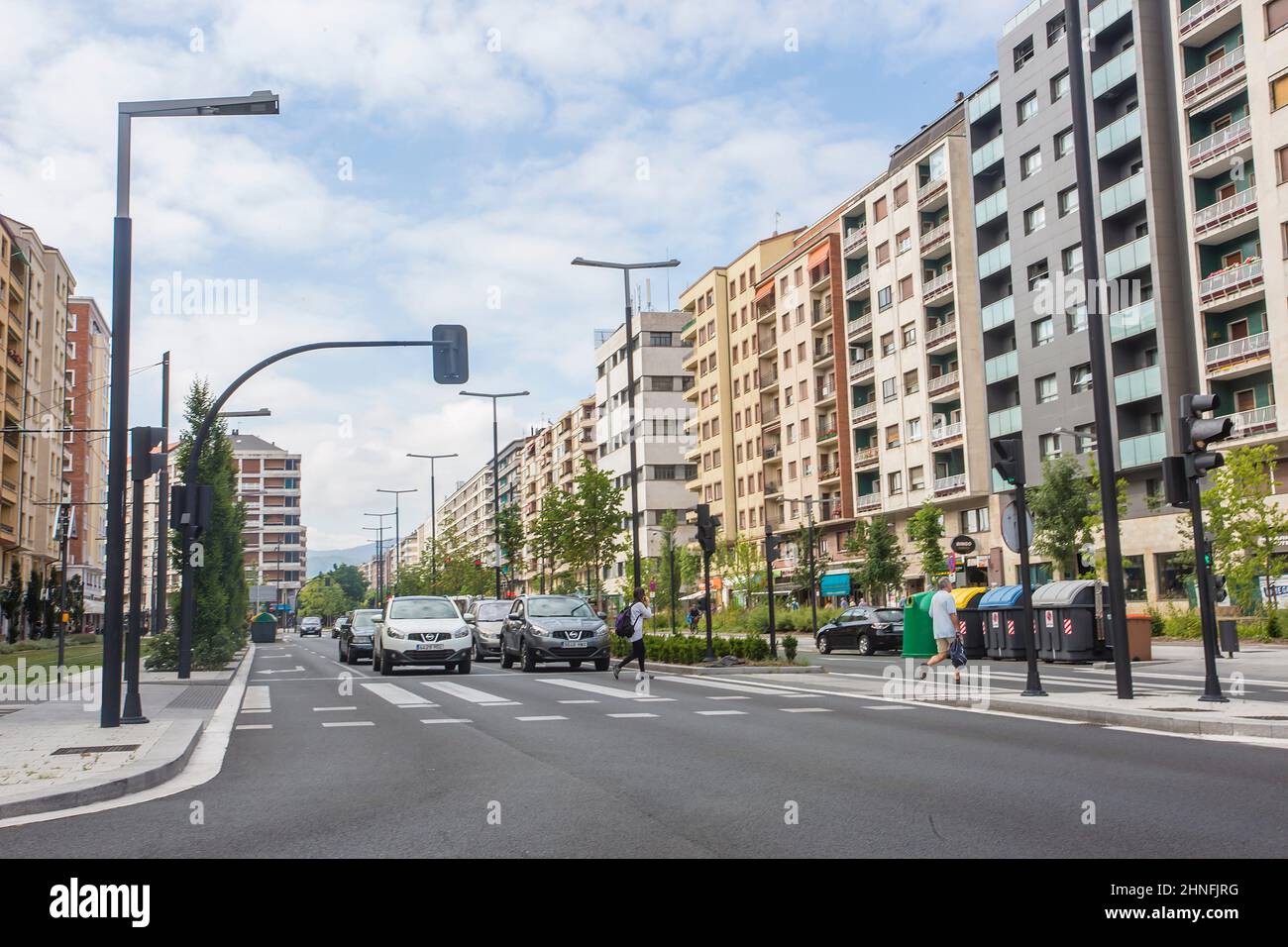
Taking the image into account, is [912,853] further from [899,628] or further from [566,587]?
[566,587]

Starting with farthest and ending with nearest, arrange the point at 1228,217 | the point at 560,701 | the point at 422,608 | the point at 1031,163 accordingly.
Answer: the point at 1031,163
the point at 1228,217
the point at 422,608
the point at 560,701

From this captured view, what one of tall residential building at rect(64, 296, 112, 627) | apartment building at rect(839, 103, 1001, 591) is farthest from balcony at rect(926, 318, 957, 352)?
tall residential building at rect(64, 296, 112, 627)

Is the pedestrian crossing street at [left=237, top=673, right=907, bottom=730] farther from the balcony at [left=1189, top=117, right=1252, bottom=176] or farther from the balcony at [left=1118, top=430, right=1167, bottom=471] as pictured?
the balcony at [left=1189, top=117, right=1252, bottom=176]

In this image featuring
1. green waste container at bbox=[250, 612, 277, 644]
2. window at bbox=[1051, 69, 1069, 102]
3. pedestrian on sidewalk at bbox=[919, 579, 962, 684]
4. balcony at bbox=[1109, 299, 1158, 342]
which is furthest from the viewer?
green waste container at bbox=[250, 612, 277, 644]

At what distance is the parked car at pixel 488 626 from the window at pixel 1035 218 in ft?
105

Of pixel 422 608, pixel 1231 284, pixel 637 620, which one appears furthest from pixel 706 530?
pixel 1231 284

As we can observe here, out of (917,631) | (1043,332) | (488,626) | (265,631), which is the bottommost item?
(265,631)

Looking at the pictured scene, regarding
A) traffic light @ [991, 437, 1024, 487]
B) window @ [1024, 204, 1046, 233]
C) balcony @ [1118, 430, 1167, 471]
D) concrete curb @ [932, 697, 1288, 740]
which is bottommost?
concrete curb @ [932, 697, 1288, 740]

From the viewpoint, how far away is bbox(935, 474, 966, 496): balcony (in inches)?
2306

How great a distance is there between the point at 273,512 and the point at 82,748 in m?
166

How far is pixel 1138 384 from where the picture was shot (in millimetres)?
47375

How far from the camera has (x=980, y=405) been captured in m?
Result: 59.1

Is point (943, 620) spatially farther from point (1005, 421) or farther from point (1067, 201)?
point (1005, 421)

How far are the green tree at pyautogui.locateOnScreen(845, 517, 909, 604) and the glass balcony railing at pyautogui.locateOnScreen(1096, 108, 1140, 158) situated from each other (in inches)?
810
